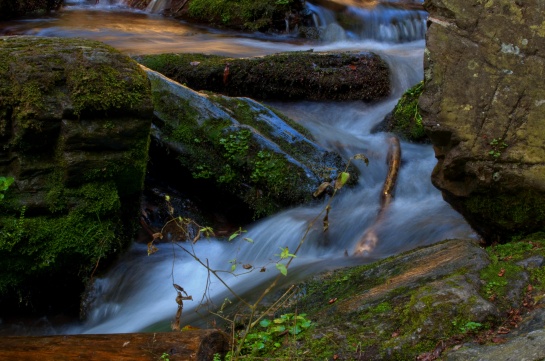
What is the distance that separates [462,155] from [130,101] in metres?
2.61

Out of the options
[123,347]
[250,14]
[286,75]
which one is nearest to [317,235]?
[123,347]

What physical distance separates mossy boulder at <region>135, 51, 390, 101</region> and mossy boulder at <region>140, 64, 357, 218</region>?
1.99 metres

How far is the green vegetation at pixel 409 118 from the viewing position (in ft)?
26.0

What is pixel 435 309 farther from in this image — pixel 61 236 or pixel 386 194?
pixel 386 194

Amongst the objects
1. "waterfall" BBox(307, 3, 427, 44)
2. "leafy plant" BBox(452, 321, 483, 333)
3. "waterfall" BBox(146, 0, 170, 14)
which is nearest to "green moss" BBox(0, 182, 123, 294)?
"leafy plant" BBox(452, 321, 483, 333)

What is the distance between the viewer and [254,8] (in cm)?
1323

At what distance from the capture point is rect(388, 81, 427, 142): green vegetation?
7.92 meters

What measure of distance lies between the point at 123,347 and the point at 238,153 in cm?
351

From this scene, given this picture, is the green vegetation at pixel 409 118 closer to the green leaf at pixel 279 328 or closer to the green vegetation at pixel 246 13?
the green leaf at pixel 279 328

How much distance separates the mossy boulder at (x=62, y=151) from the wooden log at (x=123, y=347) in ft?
4.70

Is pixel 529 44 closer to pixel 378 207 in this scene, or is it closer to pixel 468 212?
pixel 468 212

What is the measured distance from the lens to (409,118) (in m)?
8.19

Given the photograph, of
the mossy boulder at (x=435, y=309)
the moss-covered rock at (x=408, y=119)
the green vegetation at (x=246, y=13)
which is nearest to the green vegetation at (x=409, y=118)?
the moss-covered rock at (x=408, y=119)

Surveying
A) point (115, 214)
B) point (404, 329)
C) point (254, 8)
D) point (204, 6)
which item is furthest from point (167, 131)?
point (204, 6)
